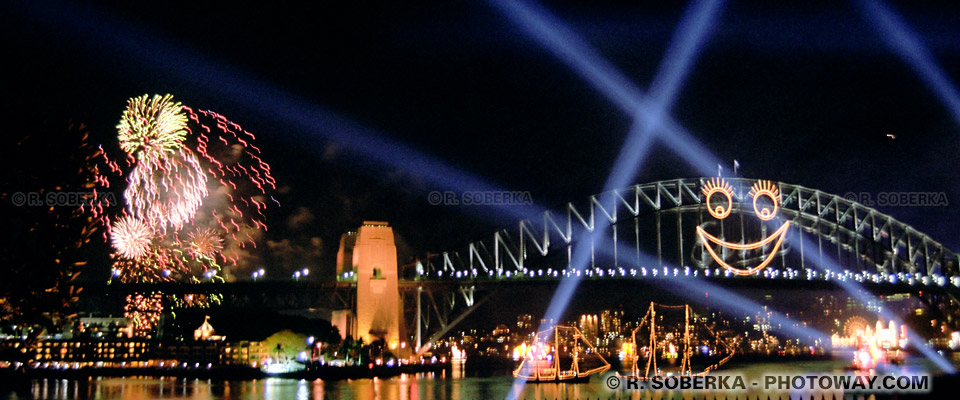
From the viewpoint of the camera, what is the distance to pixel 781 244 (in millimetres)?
95562

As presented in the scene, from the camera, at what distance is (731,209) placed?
300 ft

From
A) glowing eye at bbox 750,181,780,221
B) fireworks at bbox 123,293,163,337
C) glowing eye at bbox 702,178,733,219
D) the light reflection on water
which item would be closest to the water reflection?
the light reflection on water

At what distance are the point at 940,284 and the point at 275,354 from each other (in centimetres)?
7286

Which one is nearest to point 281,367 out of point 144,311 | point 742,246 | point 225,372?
point 225,372

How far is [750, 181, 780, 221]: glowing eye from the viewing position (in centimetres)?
9156

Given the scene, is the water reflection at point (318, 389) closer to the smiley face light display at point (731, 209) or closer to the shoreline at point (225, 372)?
the shoreline at point (225, 372)

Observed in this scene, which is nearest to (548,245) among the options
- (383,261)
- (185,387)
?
(383,261)

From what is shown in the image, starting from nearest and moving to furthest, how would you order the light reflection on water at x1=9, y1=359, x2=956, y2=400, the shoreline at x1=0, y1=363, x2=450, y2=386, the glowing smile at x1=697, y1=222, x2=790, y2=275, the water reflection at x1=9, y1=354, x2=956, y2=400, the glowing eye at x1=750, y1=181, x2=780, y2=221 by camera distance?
1. the water reflection at x1=9, y1=354, x2=956, y2=400
2. the light reflection on water at x1=9, y1=359, x2=956, y2=400
3. the shoreline at x1=0, y1=363, x2=450, y2=386
4. the glowing smile at x1=697, y1=222, x2=790, y2=275
5. the glowing eye at x1=750, y1=181, x2=780, y2=221

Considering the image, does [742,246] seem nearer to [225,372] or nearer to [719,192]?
[719,192]

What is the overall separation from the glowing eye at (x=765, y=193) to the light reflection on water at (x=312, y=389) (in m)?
30.9

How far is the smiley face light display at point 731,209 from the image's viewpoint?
88438mm

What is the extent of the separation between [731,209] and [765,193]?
4.98 m

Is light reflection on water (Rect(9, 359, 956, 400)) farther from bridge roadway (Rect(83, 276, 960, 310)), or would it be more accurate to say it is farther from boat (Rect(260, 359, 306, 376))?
bridge roadway (Rect(83, 276, 960, 310))

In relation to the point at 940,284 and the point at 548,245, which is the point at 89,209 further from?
the point at 940,284
